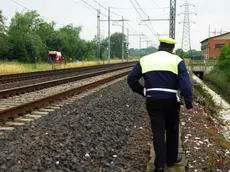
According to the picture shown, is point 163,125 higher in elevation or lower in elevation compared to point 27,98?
higher

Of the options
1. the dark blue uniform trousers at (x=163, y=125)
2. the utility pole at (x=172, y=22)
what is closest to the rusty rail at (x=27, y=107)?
the dark blue uniform trousers at (x=163, y=125)

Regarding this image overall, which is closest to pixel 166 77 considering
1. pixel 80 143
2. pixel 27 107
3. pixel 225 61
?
pixel 80 143

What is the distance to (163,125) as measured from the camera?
4.49 meters

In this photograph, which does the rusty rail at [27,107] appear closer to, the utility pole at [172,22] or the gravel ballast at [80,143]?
the gravel ballast at [80,143]

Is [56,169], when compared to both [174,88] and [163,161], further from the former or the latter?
[174,88]

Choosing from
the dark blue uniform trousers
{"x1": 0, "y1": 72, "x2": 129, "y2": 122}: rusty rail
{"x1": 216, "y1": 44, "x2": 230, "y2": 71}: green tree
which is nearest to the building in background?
{"x1": 216, "y1": 44, "x2": 230, "y2": 71}: green tree

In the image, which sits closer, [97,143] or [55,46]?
[97,143]

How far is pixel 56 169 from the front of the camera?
424 centimetres

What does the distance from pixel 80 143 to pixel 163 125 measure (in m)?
1.55

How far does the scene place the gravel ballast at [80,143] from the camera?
14.6 ft

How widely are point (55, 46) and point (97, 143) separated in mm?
62978

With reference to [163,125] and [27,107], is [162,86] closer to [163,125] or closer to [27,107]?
[163,125]

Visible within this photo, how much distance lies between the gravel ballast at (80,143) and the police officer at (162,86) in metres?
0.62

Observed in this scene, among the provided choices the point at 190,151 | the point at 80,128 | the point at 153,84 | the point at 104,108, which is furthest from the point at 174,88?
the point at 104,108
